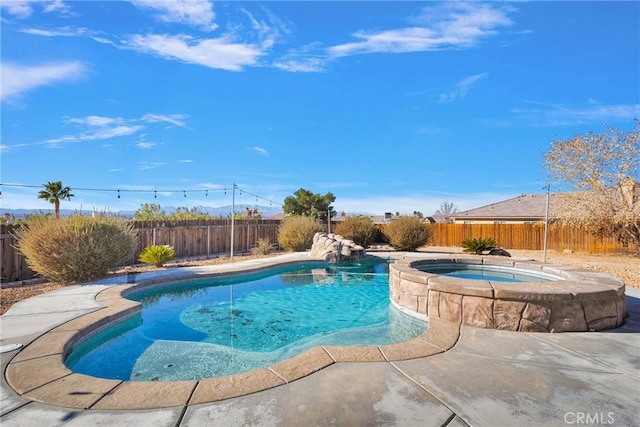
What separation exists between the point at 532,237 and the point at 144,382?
19.4 meters

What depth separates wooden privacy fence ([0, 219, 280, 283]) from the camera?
7.54 m

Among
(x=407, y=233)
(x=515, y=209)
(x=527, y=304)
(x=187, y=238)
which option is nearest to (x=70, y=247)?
(x=187, y=238)

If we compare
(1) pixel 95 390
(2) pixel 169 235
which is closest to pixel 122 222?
(2) pixel 169 235

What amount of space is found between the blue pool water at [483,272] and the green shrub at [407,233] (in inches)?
255

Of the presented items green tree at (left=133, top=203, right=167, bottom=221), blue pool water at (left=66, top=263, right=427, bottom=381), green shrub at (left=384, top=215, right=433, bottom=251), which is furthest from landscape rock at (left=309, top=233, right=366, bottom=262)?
green tree at (left=133, top=203, right=167, bottom=221)

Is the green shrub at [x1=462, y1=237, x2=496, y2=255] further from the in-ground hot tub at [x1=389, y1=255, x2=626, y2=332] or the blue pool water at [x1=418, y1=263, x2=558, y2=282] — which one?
the in-ground hot tub at [x1=389, y1=255, x2=626, y2=332]

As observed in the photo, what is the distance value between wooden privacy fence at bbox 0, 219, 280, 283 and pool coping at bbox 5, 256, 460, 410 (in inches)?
200

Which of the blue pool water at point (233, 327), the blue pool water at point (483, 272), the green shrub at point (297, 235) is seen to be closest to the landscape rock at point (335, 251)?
the green shrub at point (297, 235)

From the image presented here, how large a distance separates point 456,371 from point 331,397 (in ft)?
3.76

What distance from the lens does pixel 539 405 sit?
2.29m

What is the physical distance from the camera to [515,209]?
24422mm

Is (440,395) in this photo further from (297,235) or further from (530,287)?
(297,235)

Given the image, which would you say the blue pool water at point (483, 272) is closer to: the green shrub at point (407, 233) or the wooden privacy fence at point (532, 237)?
the green shrub at point (407, 233)

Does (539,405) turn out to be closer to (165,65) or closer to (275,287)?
(275,287)
